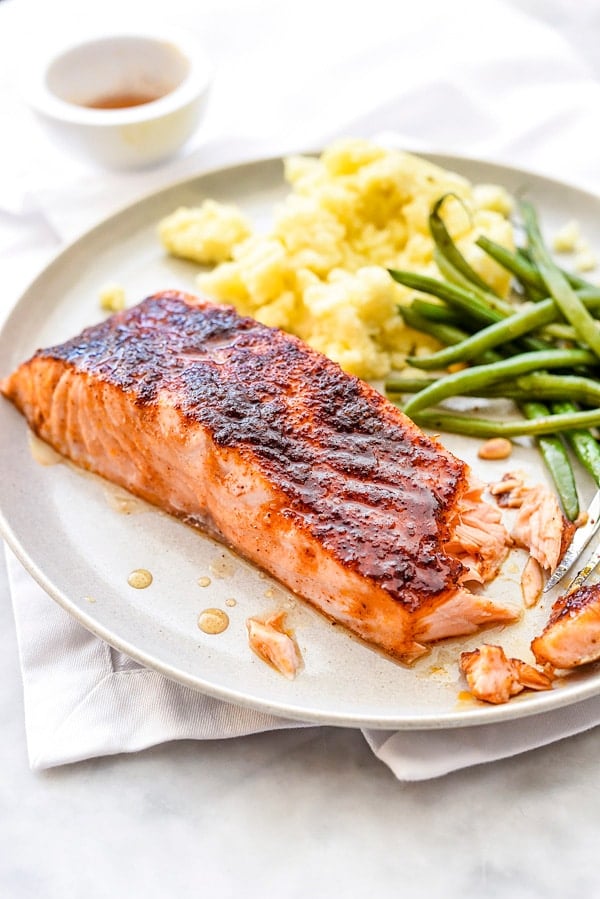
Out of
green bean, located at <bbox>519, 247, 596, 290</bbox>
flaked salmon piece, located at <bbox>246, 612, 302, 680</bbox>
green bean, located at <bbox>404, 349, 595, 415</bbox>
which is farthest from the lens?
green bean, located at <bbox>519, 247, 596, 290</bbox>

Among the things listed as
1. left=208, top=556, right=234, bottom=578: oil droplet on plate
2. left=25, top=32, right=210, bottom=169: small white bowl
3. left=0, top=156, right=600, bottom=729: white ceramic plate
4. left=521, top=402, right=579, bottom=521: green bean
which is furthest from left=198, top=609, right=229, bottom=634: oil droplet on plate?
left=25, top=32, right=210, bottom=169: small white bowl

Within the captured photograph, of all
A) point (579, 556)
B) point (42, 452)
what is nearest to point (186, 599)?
point (42, 452)

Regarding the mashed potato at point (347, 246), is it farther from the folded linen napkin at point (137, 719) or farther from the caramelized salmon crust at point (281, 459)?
the folded linen napkin at point (137, 719)

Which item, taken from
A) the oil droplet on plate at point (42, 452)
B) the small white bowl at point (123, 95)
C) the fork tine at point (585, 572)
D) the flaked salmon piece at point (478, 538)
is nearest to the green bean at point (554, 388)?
the flaked salmon piece at point (478, 538)

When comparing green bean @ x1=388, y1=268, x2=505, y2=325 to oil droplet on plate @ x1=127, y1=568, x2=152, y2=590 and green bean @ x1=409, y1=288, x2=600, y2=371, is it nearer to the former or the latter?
green bean @ x1=409, y1=288, x2=600, y2=371

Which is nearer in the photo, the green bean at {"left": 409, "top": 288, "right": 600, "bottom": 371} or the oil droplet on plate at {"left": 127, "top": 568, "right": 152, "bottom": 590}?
the oil droplet on plate at {"left": 127, "top": 568, "right": 152, "bottom": 590}

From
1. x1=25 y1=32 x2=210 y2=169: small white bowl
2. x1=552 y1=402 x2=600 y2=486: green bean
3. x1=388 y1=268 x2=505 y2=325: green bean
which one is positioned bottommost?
x1=25 y1=32 x2=210 y2=169: small white bowl

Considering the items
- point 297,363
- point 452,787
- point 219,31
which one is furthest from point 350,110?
point 452,787
